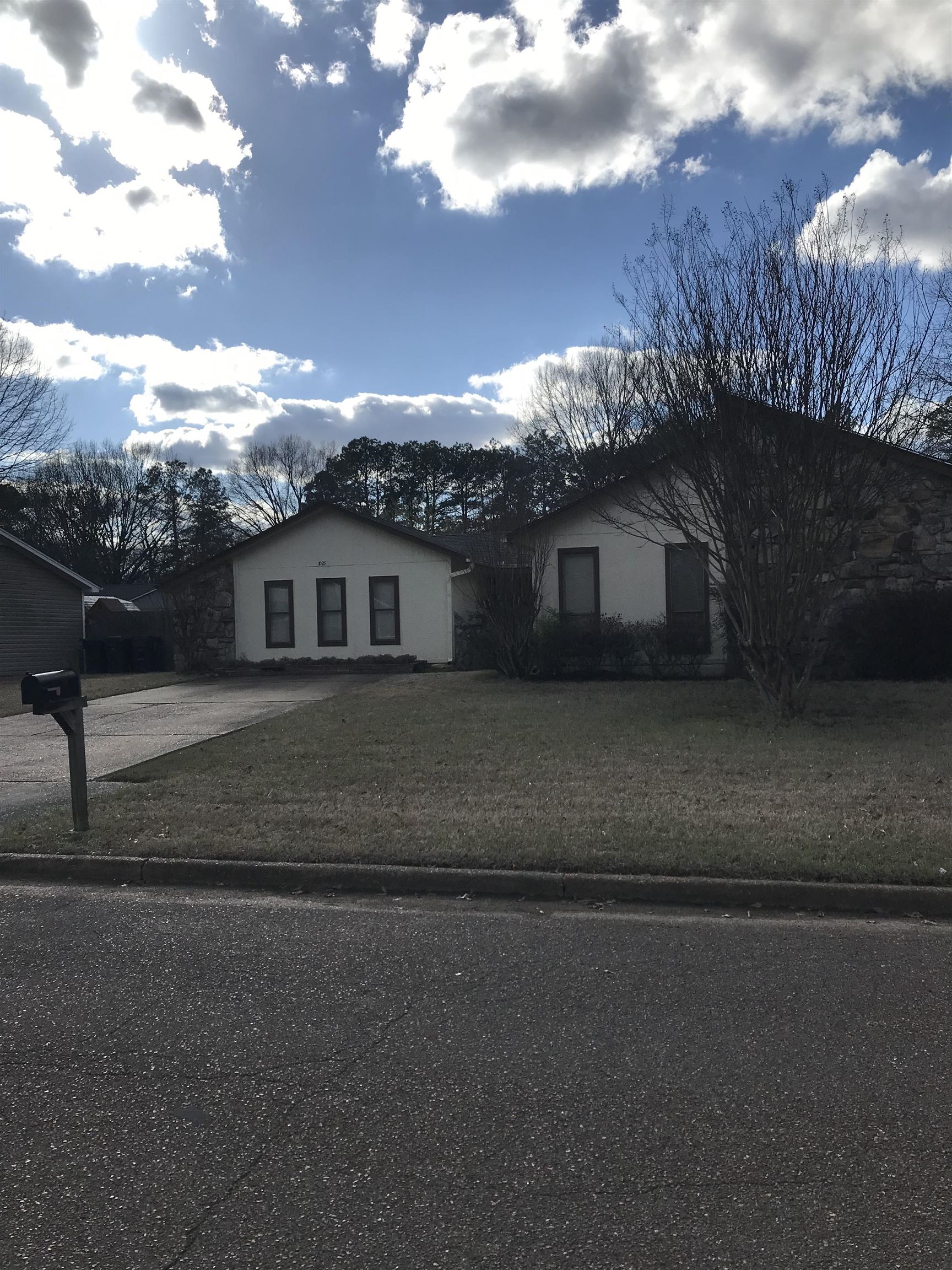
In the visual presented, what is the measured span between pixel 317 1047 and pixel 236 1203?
97 centimetres

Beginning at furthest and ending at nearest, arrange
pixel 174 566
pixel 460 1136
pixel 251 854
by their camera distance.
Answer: pixel 174 566, pixel 251 854, pixel 460 1136

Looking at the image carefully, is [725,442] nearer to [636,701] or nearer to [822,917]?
[636,701]

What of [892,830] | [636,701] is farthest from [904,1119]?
[636,701]

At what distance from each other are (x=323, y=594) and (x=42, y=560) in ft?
36.6

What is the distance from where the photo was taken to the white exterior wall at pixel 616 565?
19812 mm

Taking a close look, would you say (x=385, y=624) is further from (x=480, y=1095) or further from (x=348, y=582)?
(x=480, y=1095)

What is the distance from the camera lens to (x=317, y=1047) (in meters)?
3.74

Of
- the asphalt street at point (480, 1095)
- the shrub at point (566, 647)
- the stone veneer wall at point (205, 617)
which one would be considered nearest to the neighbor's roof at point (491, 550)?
the shrub at point (566, 647)

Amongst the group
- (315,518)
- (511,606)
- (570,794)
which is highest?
(315,518)

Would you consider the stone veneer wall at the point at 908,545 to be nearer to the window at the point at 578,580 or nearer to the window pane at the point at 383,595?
the window at the point at 578,580

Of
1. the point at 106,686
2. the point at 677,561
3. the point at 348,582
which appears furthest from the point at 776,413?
the point at 106,686

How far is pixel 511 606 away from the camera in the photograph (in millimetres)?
18422

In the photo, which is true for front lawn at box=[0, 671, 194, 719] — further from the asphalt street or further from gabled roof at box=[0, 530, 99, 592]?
the asphalt street

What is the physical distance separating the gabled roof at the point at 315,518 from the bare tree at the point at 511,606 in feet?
14.6
